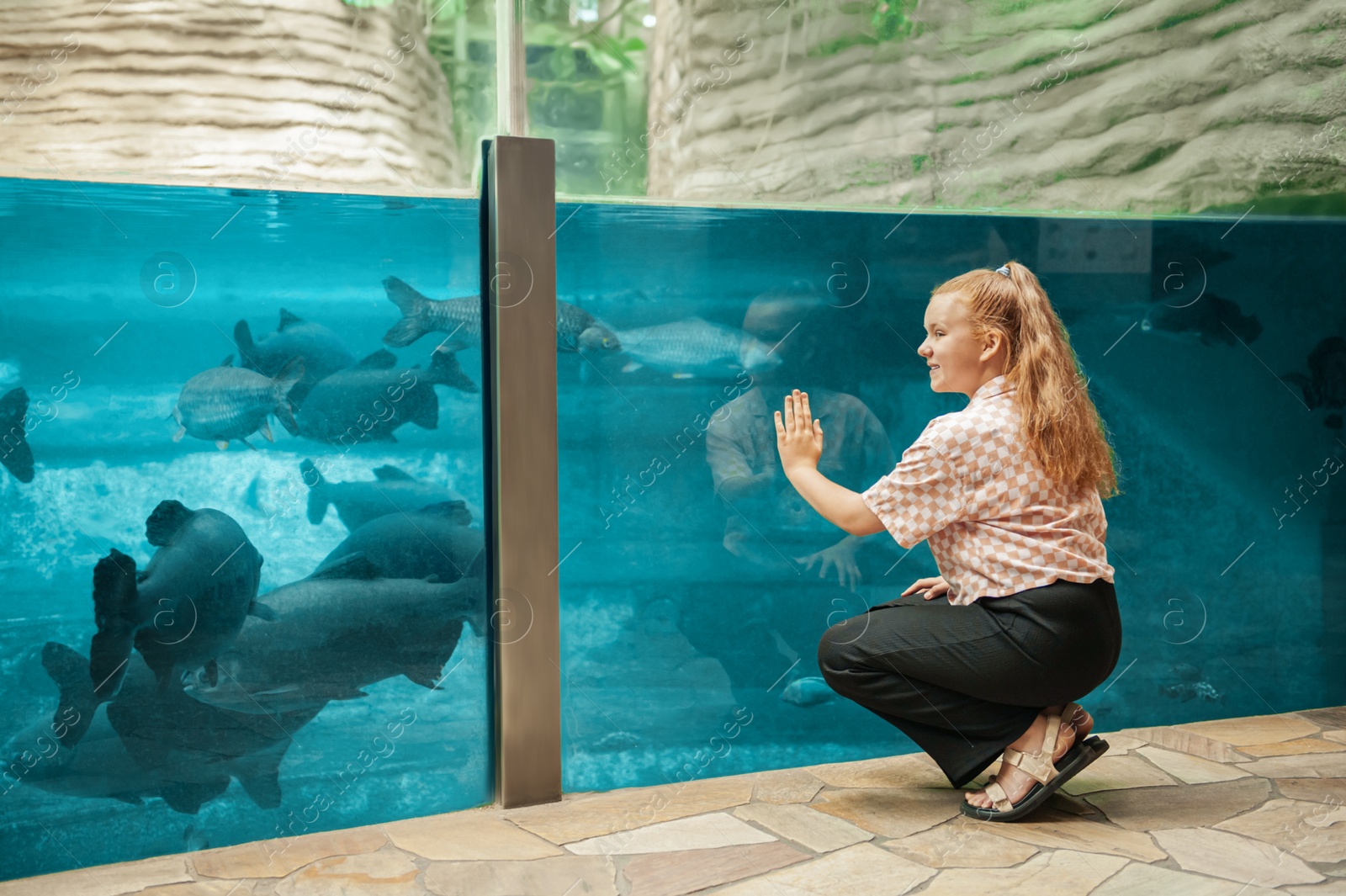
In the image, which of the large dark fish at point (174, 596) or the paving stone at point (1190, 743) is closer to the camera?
the large dark fish at point (174, 596)

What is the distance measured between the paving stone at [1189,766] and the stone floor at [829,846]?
12 mm

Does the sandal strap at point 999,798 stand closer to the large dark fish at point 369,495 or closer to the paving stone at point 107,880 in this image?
the large dark fish at point 369,495

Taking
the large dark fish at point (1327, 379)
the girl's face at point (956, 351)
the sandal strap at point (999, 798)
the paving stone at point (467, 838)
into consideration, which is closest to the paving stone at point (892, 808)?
the sandal strap at point (999, 798)

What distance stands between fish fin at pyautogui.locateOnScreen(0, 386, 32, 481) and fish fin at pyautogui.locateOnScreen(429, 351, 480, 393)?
111 cm

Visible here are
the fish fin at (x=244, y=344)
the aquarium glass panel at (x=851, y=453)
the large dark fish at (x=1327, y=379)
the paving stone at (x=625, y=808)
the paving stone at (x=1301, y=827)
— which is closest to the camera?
the paving stone at (x=1301, y=827)

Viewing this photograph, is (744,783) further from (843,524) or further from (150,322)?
(150,322)

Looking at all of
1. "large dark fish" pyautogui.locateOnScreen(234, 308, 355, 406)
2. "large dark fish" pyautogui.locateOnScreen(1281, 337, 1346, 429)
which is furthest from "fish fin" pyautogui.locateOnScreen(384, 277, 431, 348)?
"large dark fish" pyautogui.locateOnScreen(1281, 337, 1346, 429)

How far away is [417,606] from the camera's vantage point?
3160 mm

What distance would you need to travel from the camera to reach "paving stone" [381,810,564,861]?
2736mm

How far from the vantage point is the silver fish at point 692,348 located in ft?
11.3

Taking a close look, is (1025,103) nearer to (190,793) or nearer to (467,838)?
(467,838)

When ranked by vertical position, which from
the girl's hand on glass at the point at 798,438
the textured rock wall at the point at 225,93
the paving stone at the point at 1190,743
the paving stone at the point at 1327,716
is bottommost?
the paving stone at the point at 1327,716

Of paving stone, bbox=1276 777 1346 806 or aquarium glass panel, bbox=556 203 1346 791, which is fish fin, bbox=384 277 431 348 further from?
paving stone, bbox=1276 777 1346 806

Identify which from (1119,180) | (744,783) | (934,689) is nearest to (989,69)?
(1119,180)
